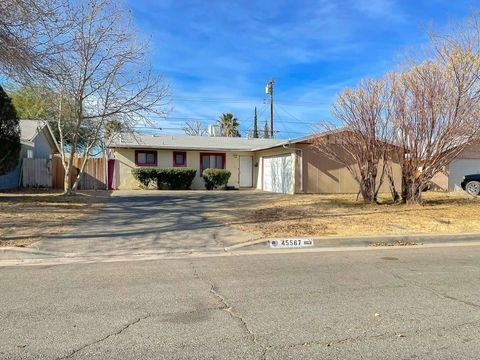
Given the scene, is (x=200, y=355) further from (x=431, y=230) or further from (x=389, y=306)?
(x=431, y=230)

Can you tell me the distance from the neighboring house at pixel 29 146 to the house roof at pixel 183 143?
12.8 ft

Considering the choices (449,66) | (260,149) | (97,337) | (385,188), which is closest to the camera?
(97,337)


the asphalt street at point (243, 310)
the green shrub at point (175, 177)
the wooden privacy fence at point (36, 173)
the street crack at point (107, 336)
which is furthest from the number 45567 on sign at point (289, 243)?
the wooden privacy fence at point (36, 173)

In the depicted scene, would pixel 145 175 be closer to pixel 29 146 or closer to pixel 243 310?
pixel 29 146

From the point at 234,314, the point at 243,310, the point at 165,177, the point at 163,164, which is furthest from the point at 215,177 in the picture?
the point at 234,314

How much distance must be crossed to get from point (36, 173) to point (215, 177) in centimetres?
1054

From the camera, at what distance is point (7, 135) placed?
Answer: 17625 mm

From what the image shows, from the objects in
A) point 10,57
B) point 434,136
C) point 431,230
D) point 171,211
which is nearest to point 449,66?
point 434,136

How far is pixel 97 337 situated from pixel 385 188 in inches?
890

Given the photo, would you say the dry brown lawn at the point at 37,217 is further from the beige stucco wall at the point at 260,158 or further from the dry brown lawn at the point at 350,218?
the beige stucco wall at the point at 260,158

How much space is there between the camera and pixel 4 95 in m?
17.6

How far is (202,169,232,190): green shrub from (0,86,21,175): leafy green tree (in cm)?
1133

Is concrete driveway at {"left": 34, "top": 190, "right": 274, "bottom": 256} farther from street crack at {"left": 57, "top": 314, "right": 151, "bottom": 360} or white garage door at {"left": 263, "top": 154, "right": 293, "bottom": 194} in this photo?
white garage door at {"left": 263, "top": 154, "right": 293, "bottom": 194}

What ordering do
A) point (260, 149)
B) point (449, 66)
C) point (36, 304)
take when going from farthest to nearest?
point (260, 149) → point (449, 66) → point (36, 304)
